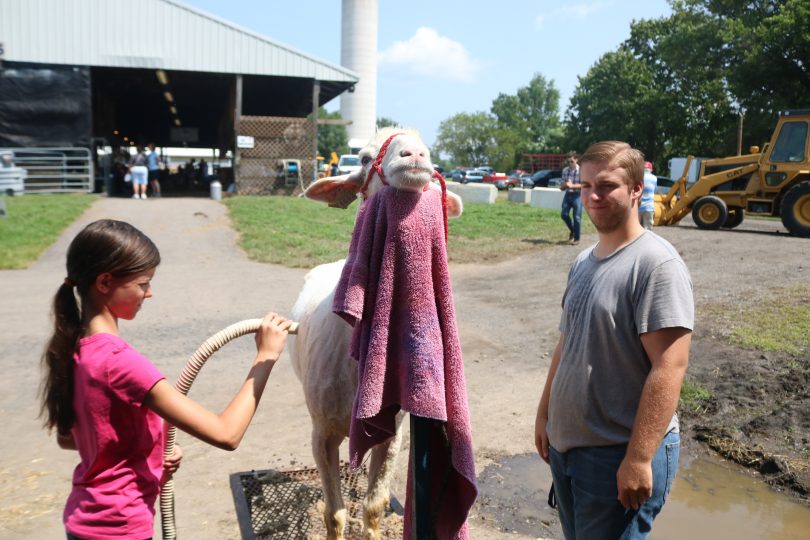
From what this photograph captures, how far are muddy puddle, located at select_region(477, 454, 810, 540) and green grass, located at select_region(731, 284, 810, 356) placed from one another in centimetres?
261

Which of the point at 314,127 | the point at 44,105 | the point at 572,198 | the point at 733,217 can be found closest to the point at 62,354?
the point at 572,198

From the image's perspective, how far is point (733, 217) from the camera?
17.9 m

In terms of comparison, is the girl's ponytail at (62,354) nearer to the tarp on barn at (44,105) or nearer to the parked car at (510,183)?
the tarp on barn at (44,105)

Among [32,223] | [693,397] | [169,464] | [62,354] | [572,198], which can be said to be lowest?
[693,397]

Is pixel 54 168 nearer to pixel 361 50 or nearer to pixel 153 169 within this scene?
pixel 153 169

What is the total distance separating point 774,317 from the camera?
25.9 feet

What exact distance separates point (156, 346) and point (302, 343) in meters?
4.30

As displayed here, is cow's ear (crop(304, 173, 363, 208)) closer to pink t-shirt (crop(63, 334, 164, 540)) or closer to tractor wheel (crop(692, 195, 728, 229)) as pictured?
pink t-shirt (crop(63, 334, 164, 540))

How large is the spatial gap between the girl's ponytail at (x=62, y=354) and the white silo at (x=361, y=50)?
249 feet

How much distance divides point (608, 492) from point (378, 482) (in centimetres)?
142

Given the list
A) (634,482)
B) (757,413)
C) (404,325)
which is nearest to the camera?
(634,482)

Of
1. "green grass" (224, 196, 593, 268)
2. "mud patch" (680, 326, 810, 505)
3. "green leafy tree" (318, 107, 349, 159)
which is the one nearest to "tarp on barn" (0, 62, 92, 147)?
"green grass" (224, 196, 593, 268)

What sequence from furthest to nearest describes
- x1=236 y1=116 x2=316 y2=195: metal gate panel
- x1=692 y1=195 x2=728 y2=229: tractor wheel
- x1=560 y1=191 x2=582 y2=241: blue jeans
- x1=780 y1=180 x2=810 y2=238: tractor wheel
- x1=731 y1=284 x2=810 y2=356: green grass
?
1. x1=236 y1=116 x2=316 y2=195: metal gate panel
2. x1=692 y1=195 x2=728 y2=229: tractor wheel
3. x1=780 y1=180 x2=810 y2=238: tractor wheel
4. x1=560 y1=191 x2=582 y2=241: blue jeans
5. x1=731 y1=284 x2=810 y2=356: green grass

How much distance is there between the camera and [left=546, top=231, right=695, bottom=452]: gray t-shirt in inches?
87.5
